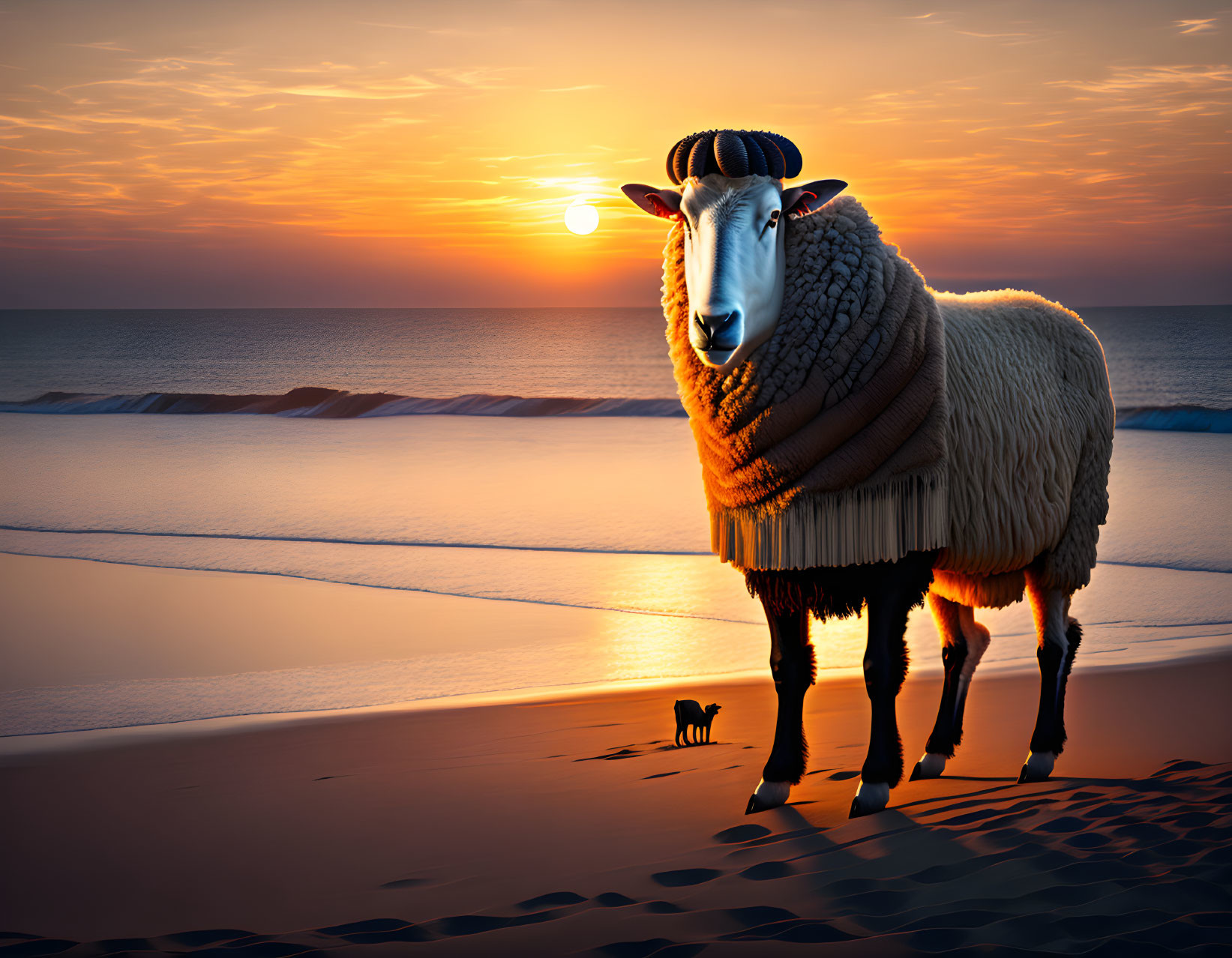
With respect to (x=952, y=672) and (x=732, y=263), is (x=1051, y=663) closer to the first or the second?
(x=952, y=672)

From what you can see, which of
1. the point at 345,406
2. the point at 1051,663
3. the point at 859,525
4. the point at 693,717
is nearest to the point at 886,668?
the point at 859,525

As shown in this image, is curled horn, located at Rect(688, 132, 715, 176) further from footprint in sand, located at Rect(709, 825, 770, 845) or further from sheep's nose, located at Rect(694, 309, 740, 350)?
footprint in sand, located at Rect(709, 825, 770, 845)

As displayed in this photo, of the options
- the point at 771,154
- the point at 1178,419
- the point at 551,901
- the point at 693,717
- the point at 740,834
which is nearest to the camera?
the point at 551,901

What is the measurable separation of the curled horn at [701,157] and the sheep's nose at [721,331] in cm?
54

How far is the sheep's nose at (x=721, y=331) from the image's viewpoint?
3.09 m

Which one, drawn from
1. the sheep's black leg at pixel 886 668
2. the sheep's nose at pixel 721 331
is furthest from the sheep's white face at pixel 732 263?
the sheep's black leg at pixel 886 668

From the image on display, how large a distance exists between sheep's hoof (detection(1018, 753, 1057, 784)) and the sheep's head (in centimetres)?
200

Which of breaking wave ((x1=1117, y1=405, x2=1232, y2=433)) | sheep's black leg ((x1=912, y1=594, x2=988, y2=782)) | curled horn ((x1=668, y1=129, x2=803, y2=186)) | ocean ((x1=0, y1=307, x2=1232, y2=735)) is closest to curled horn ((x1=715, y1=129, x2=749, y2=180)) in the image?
curled horn ((x1=668, y1=129, x2=803, y2=186))

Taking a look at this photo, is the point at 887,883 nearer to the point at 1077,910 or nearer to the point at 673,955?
the point at 1077,910

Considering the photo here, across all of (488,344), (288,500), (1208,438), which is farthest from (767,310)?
(488,344)

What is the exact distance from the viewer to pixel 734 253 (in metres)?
3.17

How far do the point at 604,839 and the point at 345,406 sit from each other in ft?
97.0

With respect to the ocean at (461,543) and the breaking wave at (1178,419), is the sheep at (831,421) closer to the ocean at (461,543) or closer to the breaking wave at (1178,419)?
the ocean at (461,543)

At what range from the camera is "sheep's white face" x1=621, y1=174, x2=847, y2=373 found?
3.11 metres
